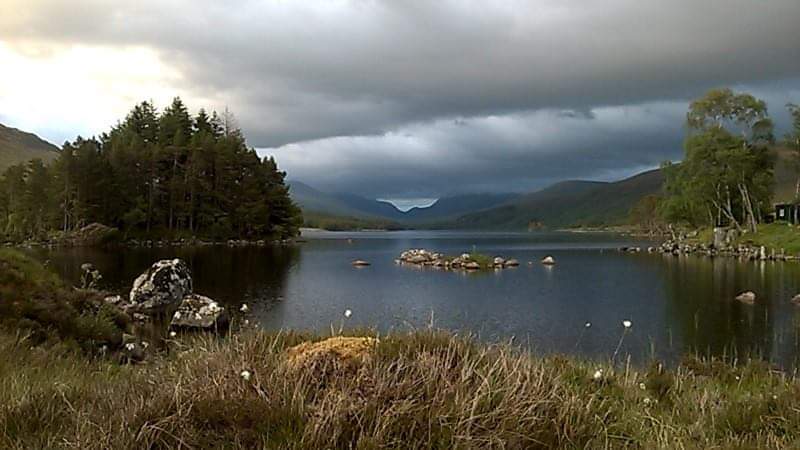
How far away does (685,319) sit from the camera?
87.8ft

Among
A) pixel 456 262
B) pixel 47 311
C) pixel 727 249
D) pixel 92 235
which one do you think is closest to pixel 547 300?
pixel 456 262

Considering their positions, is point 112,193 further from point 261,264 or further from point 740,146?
point 740,146

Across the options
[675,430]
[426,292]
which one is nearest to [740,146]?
[426,292]

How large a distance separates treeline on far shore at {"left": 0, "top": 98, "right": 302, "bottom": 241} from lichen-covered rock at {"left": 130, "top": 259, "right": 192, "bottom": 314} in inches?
2297

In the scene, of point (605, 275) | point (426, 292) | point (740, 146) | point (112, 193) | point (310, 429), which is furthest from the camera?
point (112, 193)

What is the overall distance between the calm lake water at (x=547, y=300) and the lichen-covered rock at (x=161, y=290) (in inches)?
107

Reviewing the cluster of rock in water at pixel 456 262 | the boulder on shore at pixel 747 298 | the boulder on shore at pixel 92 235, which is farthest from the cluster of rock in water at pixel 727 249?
the boulder on shore at pixel 92 235

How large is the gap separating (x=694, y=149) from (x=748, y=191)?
27.7ft

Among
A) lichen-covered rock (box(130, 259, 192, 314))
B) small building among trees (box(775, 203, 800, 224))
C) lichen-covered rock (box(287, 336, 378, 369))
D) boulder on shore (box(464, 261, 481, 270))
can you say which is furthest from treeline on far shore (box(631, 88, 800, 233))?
lichen-covered rock (box(287, 336, 378, 369))

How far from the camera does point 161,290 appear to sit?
95.8ft

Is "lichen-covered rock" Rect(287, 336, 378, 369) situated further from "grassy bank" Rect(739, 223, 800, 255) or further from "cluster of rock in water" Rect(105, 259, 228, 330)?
"grassy bank" Rect(739, 223, 800, 255)

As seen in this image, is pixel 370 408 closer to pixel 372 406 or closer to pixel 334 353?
pixel 372 406

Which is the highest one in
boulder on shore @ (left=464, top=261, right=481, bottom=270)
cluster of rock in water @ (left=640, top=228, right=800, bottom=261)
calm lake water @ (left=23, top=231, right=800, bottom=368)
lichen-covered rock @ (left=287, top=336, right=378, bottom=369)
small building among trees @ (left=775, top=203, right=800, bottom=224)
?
small building among trees @ (left=775, top=203, right=800, bottom=224)

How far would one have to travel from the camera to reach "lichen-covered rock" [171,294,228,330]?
80.0ft
